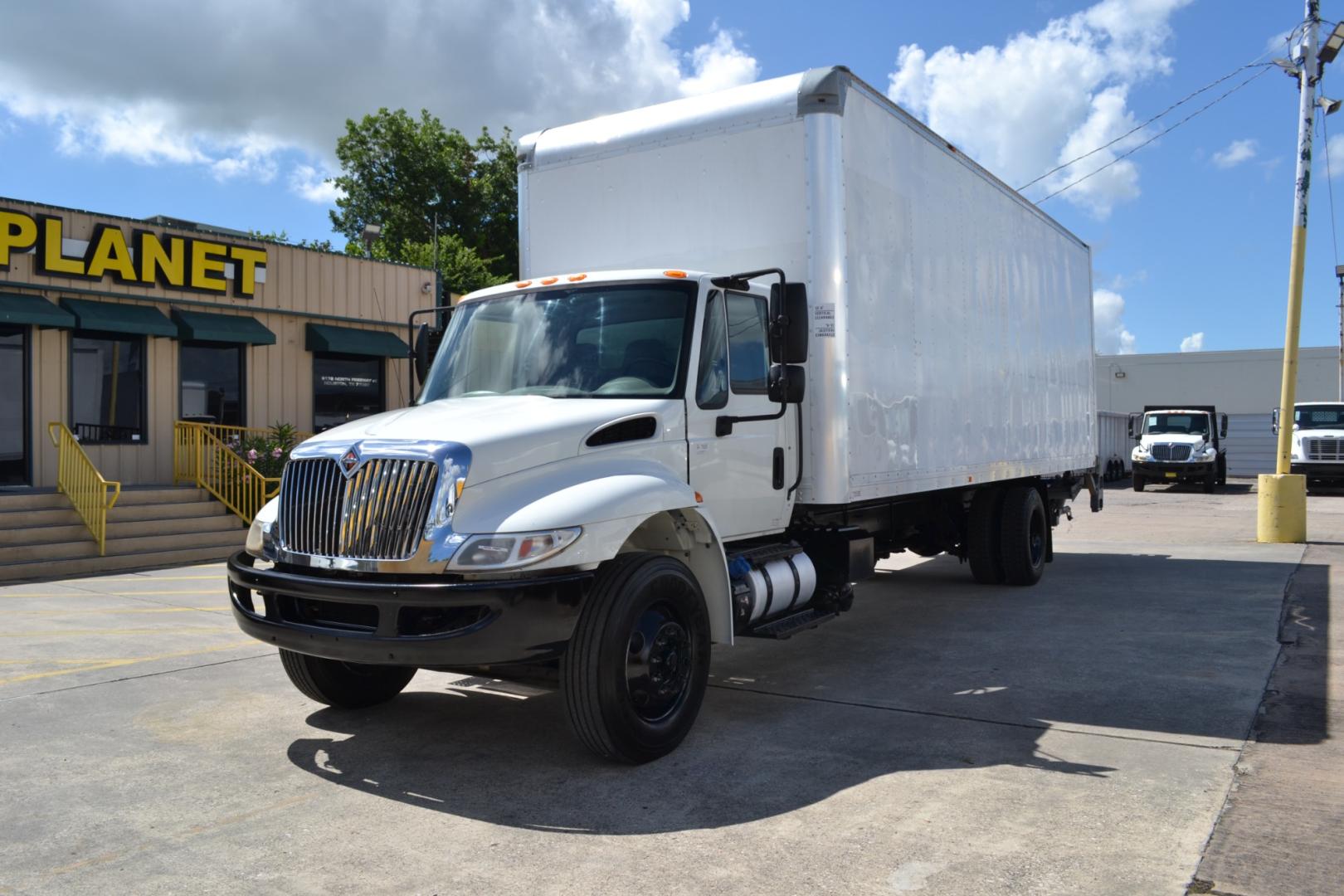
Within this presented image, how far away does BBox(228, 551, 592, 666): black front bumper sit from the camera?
462cm

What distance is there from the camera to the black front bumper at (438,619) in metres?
4.62

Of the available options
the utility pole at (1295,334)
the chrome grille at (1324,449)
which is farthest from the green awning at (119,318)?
the chrome grille at (1324,449)

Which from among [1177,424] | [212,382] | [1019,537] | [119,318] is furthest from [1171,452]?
[119,318]

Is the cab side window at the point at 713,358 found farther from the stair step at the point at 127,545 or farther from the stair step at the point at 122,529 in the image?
the stair step at the point at 122,529

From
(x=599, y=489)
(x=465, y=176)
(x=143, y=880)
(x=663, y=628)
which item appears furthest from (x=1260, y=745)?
(x=465, y=176)

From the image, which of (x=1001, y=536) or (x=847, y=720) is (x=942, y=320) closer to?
(x=1001, y=536)

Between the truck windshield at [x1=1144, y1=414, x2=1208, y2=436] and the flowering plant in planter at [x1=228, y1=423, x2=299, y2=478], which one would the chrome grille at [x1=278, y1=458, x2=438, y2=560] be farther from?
the truck windshield at [x1=1144, y1=414, x2=1208, y2=436]

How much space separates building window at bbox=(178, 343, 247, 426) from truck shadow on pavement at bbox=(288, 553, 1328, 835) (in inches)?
484

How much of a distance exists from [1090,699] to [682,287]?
136 inches

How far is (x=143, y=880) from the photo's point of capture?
387 cm

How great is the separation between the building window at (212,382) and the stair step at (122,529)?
2.62 metres

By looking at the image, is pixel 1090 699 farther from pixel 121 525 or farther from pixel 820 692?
pixel 121 525

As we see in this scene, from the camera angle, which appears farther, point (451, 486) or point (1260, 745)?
point (1260, 745)

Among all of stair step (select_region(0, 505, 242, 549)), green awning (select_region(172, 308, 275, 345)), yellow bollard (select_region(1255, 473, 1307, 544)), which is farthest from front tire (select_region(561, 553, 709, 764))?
green awning (select_region(172, 308, 275, 345))
